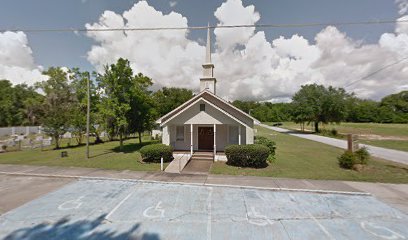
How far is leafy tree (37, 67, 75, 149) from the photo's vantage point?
2278 centimetres

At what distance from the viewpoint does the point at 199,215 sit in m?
6.59

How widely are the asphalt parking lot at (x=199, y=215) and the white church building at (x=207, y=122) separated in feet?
24.6

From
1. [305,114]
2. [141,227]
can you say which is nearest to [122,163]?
[141,227]

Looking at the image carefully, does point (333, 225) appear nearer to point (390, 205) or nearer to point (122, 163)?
point (390, 205)

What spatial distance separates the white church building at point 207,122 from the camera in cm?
1578

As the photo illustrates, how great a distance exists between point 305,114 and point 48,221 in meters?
46.7

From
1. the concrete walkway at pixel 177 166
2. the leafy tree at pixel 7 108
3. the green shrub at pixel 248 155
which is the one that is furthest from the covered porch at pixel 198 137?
the leafy tree at pixel 7 108

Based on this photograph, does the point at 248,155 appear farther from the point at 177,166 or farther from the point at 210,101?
the point at 210,101

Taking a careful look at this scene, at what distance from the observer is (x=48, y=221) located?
20.2 feet

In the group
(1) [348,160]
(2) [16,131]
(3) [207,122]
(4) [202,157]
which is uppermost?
(3) [207,122]

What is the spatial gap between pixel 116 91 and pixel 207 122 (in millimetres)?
9632

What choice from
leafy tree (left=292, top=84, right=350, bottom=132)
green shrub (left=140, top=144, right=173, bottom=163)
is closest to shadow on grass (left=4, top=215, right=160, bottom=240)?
green shrub (left=140, top=144, right=173, bottom=163)

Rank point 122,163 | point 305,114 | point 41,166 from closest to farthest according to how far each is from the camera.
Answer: point 41,166 < point 122,163 < point 305,114

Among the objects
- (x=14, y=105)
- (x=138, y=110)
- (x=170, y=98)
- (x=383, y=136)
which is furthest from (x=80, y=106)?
(x=383, y=136)
